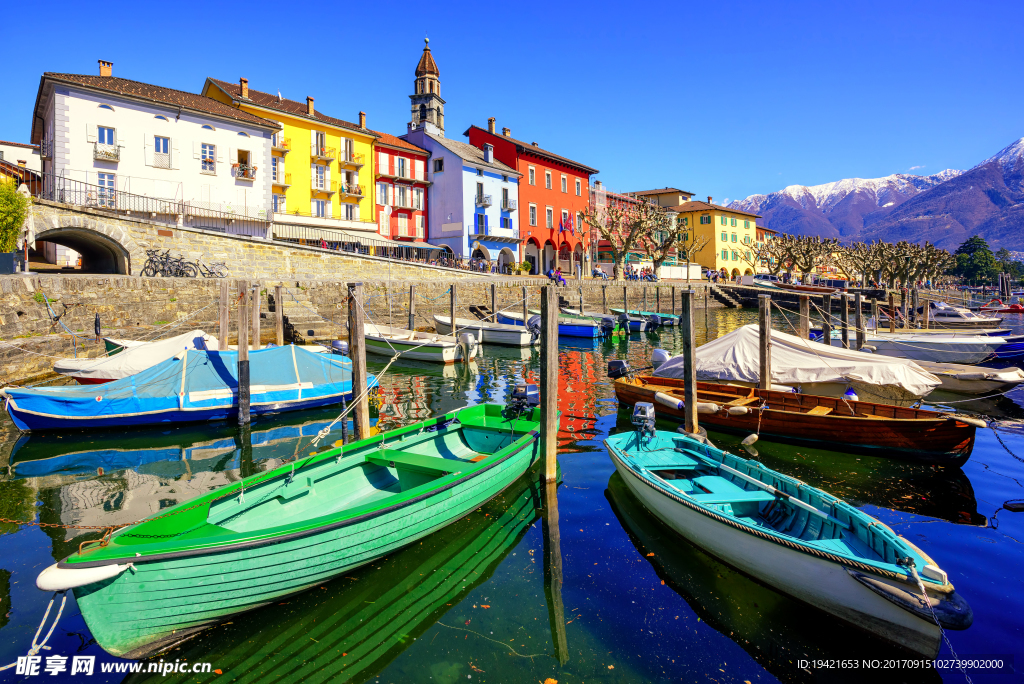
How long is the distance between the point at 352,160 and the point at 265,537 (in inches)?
1576

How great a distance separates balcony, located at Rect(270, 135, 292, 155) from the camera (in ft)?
120

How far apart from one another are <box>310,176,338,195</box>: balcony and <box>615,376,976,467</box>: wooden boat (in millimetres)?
32396

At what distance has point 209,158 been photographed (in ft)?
105

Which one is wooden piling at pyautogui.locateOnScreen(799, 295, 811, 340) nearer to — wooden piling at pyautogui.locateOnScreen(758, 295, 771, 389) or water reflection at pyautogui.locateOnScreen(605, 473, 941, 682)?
wooden piling at pyautogui.locateOnScreen(758, 295, 771, 389)

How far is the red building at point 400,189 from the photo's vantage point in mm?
43875

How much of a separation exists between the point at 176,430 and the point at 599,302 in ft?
121

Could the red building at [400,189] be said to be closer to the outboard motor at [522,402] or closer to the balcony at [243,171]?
the balcony at [243,171]

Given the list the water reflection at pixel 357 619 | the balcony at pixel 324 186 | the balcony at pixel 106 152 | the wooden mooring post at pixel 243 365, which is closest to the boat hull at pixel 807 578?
the water reflection at pixel 357 619

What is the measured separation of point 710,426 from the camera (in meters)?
12.8

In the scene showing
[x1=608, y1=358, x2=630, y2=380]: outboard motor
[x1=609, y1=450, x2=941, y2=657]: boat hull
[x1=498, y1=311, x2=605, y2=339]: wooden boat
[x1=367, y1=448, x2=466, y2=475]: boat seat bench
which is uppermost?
[x1=498, y1=311, x2=605, y2=339]: wooden boat

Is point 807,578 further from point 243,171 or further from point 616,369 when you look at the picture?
point 243,171

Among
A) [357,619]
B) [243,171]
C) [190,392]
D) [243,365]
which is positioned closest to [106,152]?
[243,171]

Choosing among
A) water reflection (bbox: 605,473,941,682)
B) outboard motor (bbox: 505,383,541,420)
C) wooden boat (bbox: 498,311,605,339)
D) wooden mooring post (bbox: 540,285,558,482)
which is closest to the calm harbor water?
water reflection (bbox: 605,473,941,682)

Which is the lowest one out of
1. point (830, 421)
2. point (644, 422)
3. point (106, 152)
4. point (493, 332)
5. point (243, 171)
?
point (830, 421)
